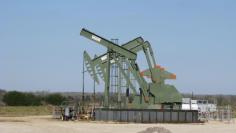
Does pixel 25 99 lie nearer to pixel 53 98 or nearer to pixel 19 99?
pixel 19 99

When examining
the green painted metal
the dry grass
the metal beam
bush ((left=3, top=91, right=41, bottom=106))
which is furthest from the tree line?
the metal beam

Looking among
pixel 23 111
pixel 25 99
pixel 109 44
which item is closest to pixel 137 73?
pixel 109 44

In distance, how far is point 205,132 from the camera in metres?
25.6

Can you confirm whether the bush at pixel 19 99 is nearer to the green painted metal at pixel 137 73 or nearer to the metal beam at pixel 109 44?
the green painted metal at pixel 137 73

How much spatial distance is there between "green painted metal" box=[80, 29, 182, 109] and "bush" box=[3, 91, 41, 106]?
46.0 m

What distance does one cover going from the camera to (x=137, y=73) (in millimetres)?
37188

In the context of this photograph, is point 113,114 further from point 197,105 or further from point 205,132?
point 197,105

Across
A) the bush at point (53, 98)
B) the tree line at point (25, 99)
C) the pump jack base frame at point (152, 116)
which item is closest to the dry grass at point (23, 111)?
the pump jack base frame at point (152, 116)

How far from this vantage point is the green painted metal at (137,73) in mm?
36188

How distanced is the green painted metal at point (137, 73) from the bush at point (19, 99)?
4601 centimetres

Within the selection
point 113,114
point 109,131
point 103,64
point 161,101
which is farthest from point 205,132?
point 103,64

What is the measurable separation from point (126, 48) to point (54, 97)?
51916 mm

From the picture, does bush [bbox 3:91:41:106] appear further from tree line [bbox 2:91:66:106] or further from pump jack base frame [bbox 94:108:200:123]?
pump jack base frame [bbox 94:108:200:123]

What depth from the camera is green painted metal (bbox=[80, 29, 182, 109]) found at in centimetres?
3619
